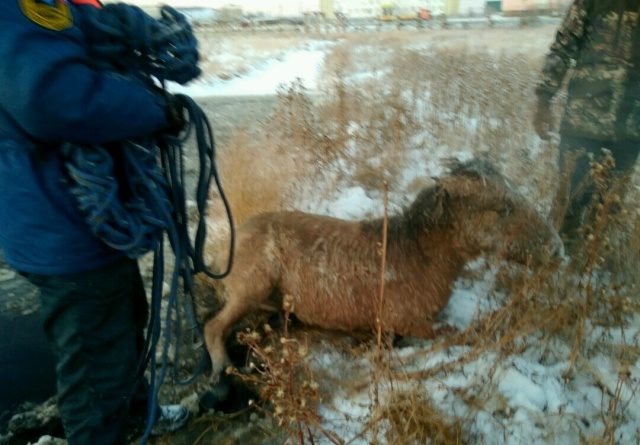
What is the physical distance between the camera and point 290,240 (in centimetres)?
317

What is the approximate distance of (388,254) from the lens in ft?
9.98

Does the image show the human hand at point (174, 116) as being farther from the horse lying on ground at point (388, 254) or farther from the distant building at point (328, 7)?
the distant building at point (328, 7)

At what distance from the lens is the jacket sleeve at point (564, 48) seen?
11.8ft

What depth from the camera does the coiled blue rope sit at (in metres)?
1.79

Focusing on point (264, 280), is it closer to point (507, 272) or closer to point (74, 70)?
point (507, 272)

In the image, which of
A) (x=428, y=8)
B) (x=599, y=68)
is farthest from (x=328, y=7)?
(x=599, y=68)

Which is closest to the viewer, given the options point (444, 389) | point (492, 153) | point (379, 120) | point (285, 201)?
point (444, 389)

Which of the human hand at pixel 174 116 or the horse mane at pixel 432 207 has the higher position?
the human hand at pixel 174 116

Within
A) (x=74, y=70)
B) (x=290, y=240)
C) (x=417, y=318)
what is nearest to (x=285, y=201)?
(x=290, y=240)

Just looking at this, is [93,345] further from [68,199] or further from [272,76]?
[272,76]

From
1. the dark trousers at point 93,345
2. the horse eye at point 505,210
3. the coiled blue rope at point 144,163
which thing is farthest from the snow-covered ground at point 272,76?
the dark trousers at point 93,345

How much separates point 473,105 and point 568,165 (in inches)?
85.5

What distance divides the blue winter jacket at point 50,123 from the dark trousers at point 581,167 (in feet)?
10.3

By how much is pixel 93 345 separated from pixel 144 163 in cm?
76
